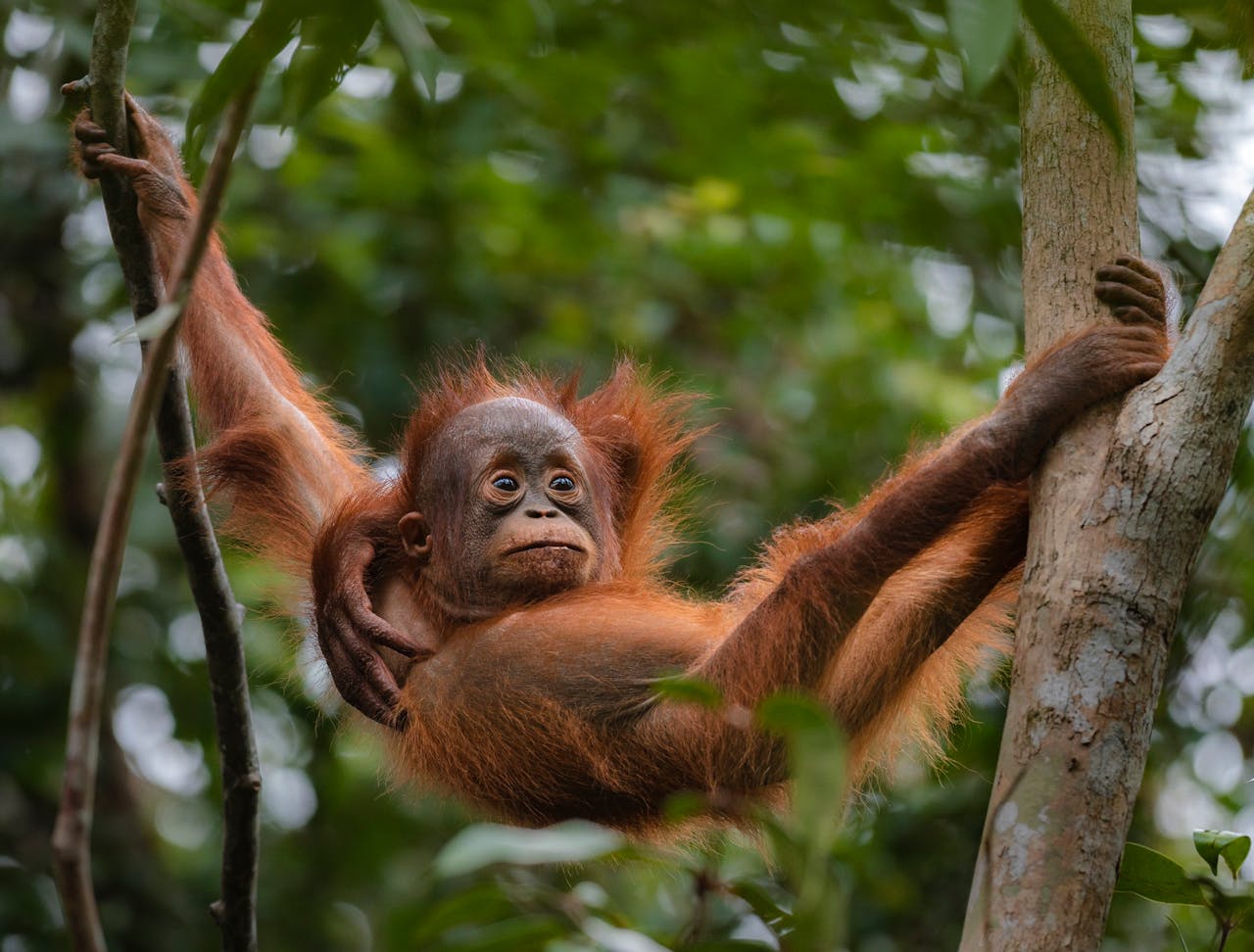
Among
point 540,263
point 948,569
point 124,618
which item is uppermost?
point 948,569

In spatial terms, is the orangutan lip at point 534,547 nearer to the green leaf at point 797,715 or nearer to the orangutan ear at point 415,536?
the orangutan ear at point 415,536

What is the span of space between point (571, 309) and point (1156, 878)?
5.88 m

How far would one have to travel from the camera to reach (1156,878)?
2.60m

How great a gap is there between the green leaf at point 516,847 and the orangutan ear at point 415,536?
2.47 m

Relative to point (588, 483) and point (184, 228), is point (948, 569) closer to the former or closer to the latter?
point (588, 483)

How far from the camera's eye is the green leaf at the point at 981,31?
158 centimetres

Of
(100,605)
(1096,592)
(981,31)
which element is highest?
(981,31)

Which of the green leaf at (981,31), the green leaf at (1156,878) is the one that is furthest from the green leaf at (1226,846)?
the green leaf at (981,31)

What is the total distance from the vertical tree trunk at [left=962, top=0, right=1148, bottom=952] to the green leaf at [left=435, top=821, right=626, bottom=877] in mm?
820

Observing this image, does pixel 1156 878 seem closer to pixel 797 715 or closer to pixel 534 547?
pixel 797 715

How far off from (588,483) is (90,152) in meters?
1.66

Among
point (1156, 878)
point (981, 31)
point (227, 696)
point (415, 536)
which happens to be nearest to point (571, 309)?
point (415, 536)

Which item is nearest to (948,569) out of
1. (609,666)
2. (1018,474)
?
(1018,474)

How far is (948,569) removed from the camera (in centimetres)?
345
